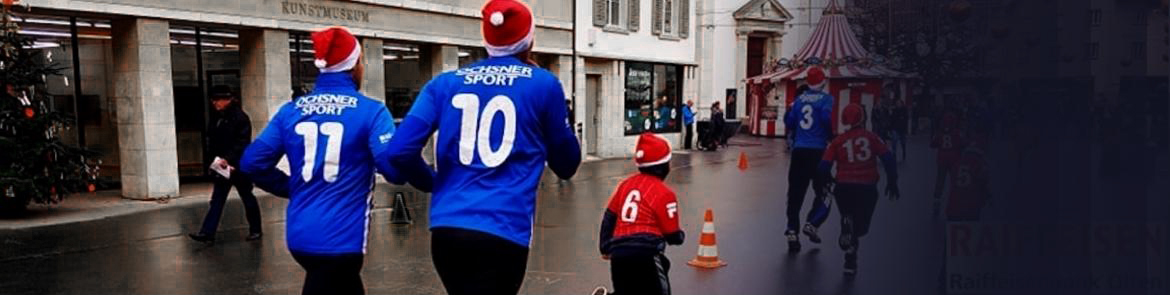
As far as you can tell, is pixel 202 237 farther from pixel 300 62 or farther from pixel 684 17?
pixel 684 17

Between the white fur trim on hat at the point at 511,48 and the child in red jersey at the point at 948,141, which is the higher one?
the white fur trim on hat at the point at 511,48

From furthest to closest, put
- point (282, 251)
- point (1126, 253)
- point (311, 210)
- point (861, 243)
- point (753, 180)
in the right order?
1. point (753, 180)
2. point (282, 251)
3. point (861, 243)
4. point (311, 210)
5. point (1126, 253)

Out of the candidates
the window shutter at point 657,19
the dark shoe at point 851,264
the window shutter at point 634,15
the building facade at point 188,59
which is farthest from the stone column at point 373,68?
the dark shoe at point 851,264

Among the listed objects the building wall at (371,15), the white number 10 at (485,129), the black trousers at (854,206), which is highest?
the building wall at (371,15)

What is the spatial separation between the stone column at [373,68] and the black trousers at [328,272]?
1262cm

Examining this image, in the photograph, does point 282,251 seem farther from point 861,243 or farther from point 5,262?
point 861,243

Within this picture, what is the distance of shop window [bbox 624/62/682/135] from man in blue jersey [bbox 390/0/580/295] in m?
20.9

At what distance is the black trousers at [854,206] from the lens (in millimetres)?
4642

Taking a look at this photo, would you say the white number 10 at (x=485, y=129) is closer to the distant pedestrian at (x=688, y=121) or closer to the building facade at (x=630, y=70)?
the building facade at (x=630, y=70)

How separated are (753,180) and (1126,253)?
14675 millimetres

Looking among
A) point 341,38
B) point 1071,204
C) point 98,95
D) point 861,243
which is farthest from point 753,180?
point 1071,204

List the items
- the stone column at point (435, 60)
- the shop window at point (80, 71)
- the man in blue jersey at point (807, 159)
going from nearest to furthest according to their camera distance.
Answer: the man in blue jersey at point (807, 159) → the shop window at point (80, 71) → the stone column at point (435, 60)

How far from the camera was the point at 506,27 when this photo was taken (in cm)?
285

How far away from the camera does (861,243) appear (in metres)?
5.61
